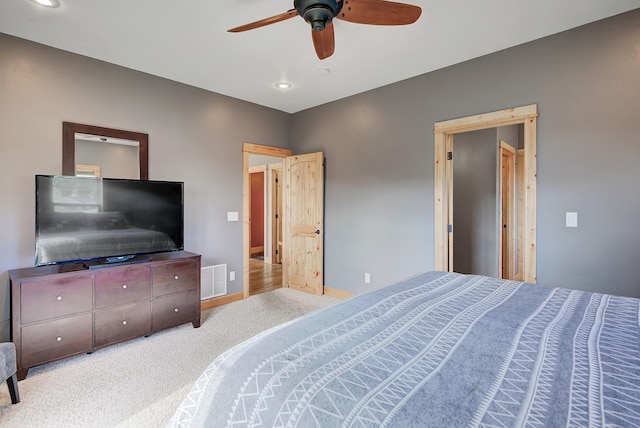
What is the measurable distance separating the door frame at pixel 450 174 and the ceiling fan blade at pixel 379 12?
5.00 ft

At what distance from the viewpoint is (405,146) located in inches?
140

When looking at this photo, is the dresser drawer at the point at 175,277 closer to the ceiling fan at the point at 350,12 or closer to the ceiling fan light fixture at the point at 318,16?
the ceiling fan at the point at 350,12

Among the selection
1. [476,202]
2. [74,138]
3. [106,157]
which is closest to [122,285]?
[106,157]

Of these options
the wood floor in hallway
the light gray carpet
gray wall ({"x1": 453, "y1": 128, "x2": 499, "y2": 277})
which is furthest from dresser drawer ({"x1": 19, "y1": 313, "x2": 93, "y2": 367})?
gray wall ({"x1": 453, "y1": 128, "x2": 499, "y2": 277})

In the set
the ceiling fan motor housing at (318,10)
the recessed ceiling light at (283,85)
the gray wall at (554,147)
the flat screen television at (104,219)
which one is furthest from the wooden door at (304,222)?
the ceiling fan motor housing at (318,10)

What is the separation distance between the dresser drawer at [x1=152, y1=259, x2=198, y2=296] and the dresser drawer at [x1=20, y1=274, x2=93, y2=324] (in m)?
0.52

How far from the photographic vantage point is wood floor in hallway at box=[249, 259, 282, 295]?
4.78 m

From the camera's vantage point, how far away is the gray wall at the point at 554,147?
2311 millimetres

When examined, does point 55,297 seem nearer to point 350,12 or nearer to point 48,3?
point 48,3

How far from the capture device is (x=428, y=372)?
873mm

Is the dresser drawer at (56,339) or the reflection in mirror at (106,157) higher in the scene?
the reflection in mirror at (106,157)

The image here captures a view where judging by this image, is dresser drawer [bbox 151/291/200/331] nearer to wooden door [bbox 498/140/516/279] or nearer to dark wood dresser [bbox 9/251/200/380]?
dark wood dresser [bbox 9/251/200/380]

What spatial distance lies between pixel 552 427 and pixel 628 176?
8.36 ft

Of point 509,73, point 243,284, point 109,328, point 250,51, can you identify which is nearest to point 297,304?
point 243,284
